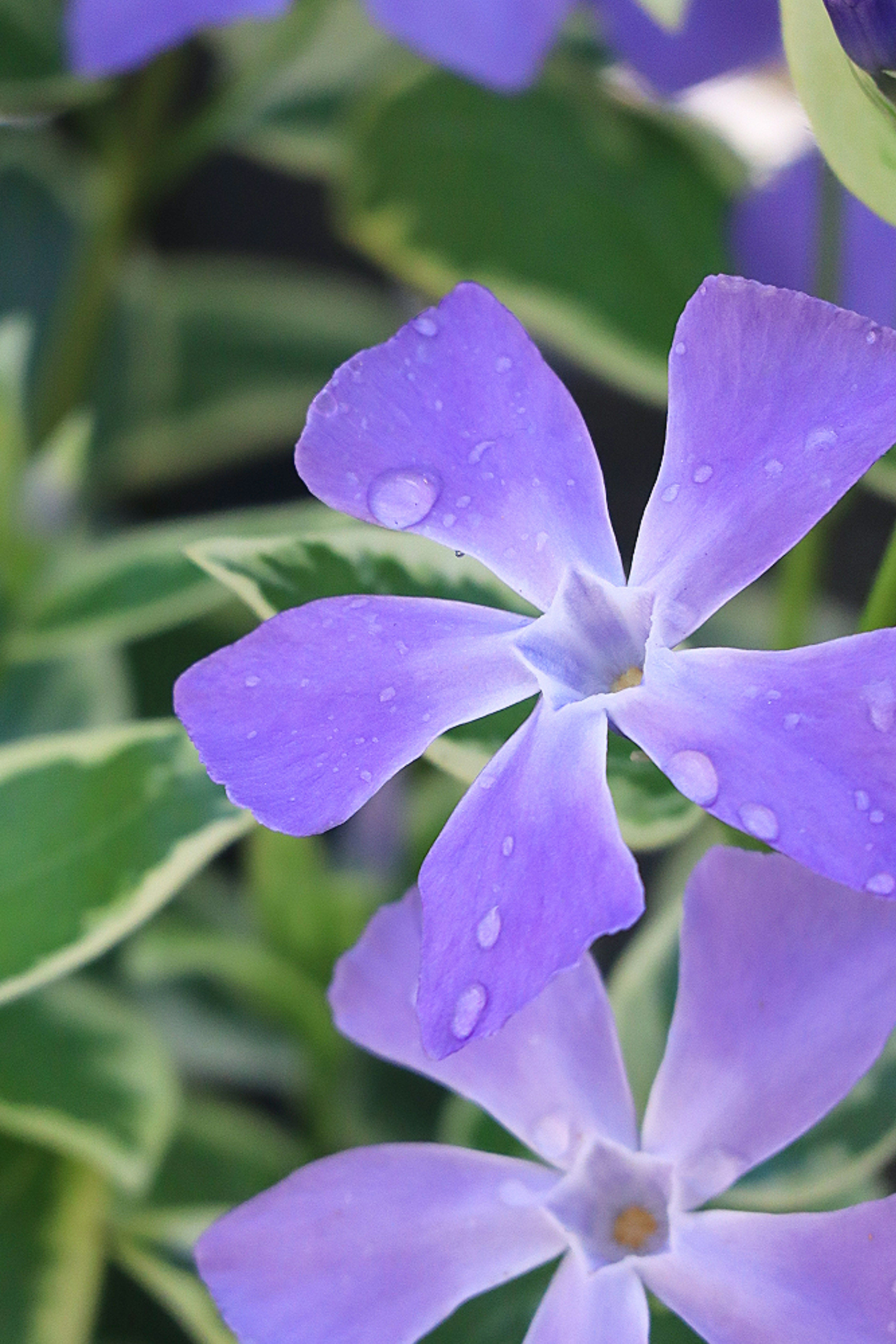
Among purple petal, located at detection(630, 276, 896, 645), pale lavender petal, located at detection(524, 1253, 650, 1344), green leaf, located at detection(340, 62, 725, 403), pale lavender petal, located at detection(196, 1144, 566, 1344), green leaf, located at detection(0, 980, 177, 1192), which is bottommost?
green leaf, located at detection(0, 980, 177, 1192)

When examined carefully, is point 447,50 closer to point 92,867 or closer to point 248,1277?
point 92,867

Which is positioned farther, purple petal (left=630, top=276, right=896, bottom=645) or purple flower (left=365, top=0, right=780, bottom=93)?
purple flower (left=365, top=0, right=780, bottom=93)

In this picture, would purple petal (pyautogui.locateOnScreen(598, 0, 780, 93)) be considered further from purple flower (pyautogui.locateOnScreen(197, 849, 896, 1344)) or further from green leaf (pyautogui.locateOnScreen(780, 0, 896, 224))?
purple flower (pyautogui.locateOnScreen(197, 849, 896, 1344))

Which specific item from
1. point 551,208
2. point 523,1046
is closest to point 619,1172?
point 523,1046

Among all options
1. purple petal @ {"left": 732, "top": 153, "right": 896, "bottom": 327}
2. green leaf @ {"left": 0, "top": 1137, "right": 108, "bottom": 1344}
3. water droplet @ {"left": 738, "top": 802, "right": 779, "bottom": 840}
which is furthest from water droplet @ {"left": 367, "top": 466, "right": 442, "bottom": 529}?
green leaf @ {"left": 0, "top": 1137, "right": 108, "bottom": 1344}

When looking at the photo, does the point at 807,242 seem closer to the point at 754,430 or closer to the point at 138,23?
the point at 138,23

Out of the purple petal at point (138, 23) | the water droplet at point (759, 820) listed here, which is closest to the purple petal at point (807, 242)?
the purple petal at point (138, 23)

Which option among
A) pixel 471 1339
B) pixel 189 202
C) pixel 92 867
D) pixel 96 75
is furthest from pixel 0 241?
pixel 471 1339
